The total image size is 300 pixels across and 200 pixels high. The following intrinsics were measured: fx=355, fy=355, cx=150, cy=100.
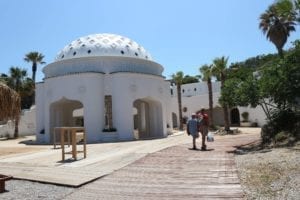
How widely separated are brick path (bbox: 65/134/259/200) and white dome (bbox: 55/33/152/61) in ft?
59.3

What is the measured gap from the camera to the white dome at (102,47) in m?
28.7

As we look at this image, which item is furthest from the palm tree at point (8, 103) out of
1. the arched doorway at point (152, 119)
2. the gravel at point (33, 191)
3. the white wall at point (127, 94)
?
the arched doorway at point (152, 119)

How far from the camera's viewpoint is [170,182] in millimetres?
8672

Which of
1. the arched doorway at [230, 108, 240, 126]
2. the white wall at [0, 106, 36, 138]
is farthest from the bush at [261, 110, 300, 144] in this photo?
the white wall at [0, 106, 36, 138]

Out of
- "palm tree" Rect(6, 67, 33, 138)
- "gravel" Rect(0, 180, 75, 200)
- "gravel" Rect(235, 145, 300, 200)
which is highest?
"palm tree" Rect(6, 67, 33, 138)

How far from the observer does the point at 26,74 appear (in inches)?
1793

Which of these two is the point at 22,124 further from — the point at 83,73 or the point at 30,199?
the point at 30,199

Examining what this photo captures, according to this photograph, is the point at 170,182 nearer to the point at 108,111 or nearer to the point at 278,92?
the point at 278,92

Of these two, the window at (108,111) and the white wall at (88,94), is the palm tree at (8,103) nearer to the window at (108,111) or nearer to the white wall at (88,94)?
the white wall at (88,94)

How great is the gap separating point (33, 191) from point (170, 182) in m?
3.27

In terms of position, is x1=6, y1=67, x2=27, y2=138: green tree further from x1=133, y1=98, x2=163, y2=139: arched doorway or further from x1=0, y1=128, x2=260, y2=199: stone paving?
x1=0, y1=128, x2=260, y2=199: stone paving

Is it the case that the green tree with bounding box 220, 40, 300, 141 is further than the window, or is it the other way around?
the window

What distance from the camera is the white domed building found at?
86.1ft

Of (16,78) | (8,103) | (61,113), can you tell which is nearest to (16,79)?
(16,78)
